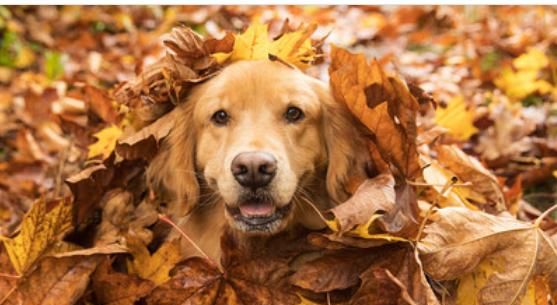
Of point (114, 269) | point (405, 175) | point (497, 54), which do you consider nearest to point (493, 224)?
point (405, 175)

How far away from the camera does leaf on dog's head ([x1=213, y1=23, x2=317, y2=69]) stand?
2891mm

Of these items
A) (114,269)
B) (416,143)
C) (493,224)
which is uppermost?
(416,143)

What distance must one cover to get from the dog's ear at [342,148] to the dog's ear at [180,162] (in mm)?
525

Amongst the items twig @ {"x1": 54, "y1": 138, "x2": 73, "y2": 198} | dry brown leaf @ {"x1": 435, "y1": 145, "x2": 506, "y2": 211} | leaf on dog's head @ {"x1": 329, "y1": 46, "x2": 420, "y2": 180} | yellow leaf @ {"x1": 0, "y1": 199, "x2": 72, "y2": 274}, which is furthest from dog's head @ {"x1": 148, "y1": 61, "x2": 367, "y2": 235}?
twig @ {"x1": 54, "y1": 138, "x2": 73, "y2": 198}

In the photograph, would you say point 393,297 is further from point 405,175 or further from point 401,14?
point 401,14

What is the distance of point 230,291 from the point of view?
2.66 m

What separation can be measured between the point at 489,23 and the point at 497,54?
1177 mm

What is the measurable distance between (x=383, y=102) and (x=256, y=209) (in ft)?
1.84

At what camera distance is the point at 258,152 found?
2.54 meters

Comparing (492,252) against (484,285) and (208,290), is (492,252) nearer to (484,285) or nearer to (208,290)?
(484,285)

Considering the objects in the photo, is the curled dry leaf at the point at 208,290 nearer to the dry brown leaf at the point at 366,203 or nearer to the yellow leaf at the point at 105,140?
the dry brown leaf at the point at 366,203

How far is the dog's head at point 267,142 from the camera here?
2.64m

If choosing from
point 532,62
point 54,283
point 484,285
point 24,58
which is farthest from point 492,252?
point 24,58

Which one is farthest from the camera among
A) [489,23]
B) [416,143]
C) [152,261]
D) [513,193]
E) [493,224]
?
[489,23]
